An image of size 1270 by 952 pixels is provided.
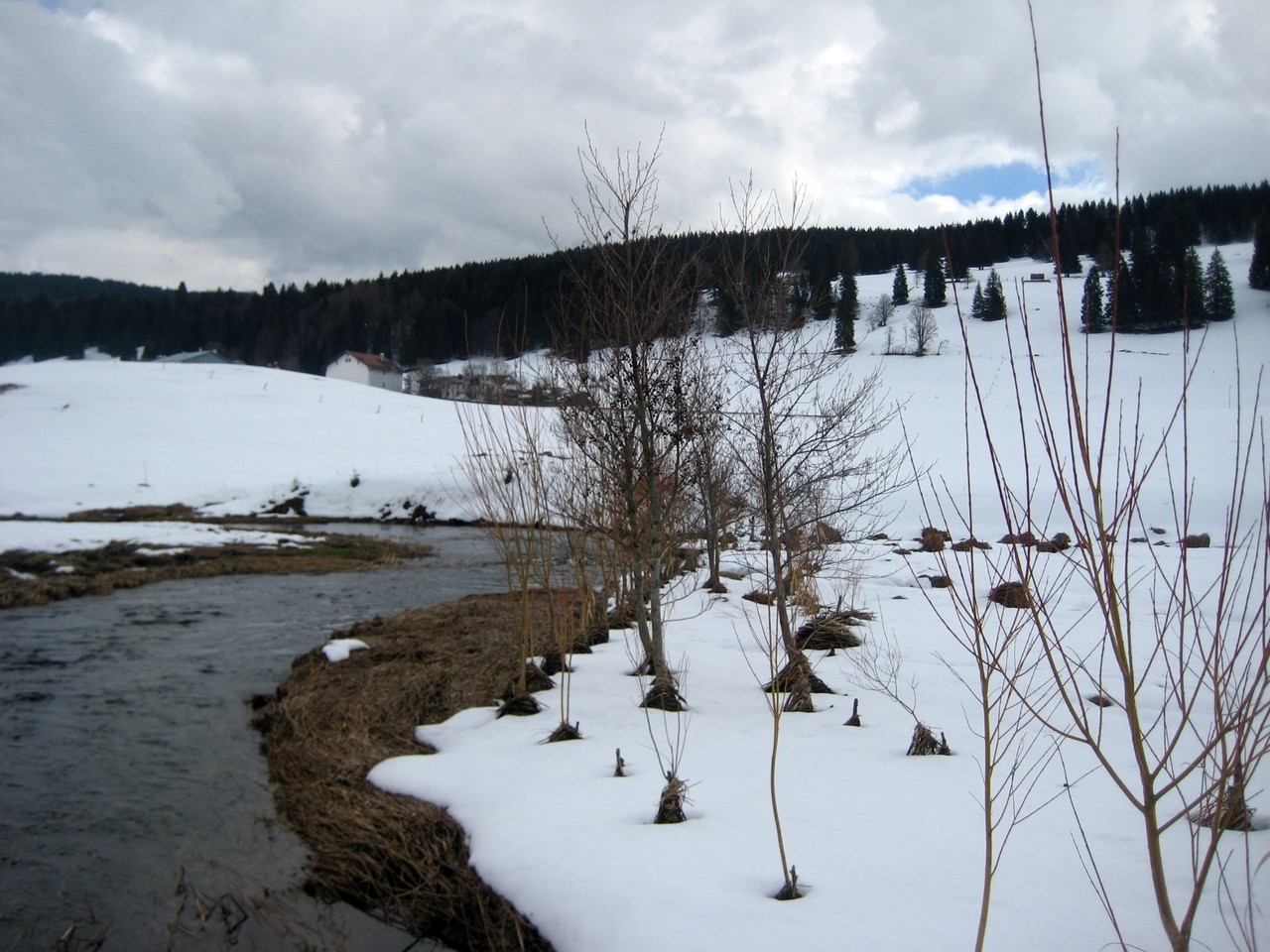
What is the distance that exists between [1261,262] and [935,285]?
2313 cm

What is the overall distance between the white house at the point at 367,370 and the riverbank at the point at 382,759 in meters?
67.0

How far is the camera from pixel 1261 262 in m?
58.5

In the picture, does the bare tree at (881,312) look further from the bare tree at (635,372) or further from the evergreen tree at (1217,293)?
the bare tree at (635,372)

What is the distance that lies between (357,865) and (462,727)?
2.35m

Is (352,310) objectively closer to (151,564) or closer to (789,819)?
(151,564)

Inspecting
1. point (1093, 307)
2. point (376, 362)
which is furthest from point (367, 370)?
point (1093, 307)

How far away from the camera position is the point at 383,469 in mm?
32812

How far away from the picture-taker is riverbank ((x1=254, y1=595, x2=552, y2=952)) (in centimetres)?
472

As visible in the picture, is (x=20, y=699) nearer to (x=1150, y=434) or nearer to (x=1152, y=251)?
(x=1150, y=434)

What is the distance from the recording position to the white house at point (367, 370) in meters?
74.8

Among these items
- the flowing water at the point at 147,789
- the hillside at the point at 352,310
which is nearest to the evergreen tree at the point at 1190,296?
the flowing water at the point at 147,789

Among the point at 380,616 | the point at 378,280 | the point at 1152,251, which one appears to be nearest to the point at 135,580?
the point at 380,616

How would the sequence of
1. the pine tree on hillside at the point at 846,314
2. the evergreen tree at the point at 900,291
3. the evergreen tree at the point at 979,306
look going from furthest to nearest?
1. the evergreen tree at the point at 900,291
2. the pine tree on hillside at the point at 846,314
3. the evergreen tree at the point at 979,306

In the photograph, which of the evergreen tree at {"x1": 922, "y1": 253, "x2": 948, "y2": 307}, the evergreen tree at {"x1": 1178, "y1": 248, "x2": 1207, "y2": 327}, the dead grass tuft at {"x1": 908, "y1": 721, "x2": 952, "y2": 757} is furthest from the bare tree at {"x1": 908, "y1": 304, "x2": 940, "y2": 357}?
the dead grass tuft at {"x1": 908, "y1": 721, "x2": 952, "y2": 757}
